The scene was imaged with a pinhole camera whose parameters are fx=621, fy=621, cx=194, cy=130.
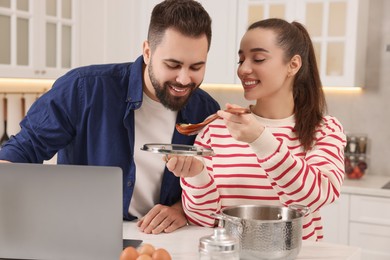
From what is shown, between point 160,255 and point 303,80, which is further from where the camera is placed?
point 303,80

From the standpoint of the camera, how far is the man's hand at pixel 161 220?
179 cm

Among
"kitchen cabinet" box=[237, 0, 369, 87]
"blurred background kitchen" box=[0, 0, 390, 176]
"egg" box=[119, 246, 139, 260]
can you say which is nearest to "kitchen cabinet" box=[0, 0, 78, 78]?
"blurred background kitchen" box=[0, 0, 390, 176]

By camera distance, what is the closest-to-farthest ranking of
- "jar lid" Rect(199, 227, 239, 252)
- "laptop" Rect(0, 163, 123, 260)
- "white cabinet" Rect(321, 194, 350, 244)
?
1. "jar lid" Rect(199, 227, 239, 252)
2. "laptop" Rect(0, 163, 123, 260)
3. "white cabinet" Rect(321, 194, 350, 244)

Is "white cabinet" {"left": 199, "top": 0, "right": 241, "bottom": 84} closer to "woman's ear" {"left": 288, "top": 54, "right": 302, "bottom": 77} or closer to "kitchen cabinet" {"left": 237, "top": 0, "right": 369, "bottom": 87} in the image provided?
"kitchen cabinet" {"left": 237, "top": 0, "right": 369, "bottom": 87}

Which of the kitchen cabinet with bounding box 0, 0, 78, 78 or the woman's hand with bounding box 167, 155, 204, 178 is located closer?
the woman's hand with bounding box 167, 155, 204, 178

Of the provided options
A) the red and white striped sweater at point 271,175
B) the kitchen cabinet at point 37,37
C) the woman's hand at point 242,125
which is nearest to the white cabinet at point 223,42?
the kitchen cabinet at point 37,37

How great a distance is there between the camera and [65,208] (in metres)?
1.45

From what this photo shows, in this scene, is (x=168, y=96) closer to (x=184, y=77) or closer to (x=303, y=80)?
(x=184, y=77)

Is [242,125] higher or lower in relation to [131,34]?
lower

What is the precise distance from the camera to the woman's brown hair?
191 cm

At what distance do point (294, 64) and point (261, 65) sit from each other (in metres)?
0.14

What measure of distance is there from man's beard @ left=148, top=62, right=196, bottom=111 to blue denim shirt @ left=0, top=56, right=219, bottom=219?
0.08m

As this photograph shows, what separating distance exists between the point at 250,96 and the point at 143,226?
502mm

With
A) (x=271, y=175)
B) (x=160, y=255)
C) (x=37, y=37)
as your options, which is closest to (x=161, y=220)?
(x=271, y=175)
